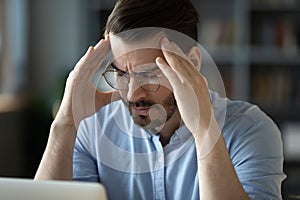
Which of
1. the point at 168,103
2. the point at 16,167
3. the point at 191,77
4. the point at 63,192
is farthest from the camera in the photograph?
the point at 16,167

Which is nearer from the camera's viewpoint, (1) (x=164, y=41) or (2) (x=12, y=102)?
(1) (x=164, y=41)

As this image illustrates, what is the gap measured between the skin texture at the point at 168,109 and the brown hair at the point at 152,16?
49 mm

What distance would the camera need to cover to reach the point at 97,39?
14.4 feet

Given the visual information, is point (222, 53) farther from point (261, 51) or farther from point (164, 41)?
point (164, 41)

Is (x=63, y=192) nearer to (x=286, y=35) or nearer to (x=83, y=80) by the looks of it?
(x=83, y=80)

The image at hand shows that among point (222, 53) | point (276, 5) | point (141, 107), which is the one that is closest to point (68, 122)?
point (141, 107)

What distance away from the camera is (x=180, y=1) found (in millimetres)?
1531

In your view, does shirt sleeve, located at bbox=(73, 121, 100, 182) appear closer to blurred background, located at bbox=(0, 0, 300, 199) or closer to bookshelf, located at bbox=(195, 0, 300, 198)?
blurred background, located at bbox=(0, 0, 300, 199)

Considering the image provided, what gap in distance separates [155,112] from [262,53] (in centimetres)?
305

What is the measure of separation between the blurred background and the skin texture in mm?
2747

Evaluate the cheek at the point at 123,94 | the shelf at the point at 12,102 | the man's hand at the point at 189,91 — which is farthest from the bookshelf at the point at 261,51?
the man's hand at the point at 189,91

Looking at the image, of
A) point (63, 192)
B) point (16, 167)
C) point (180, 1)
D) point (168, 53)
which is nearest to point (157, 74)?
point (168, 53)

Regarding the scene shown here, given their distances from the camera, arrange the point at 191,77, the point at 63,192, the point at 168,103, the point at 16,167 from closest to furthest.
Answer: the point at 63,192
the point at 191,77
the point at 168,103
the point at 16,167

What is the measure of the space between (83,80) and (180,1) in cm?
31
